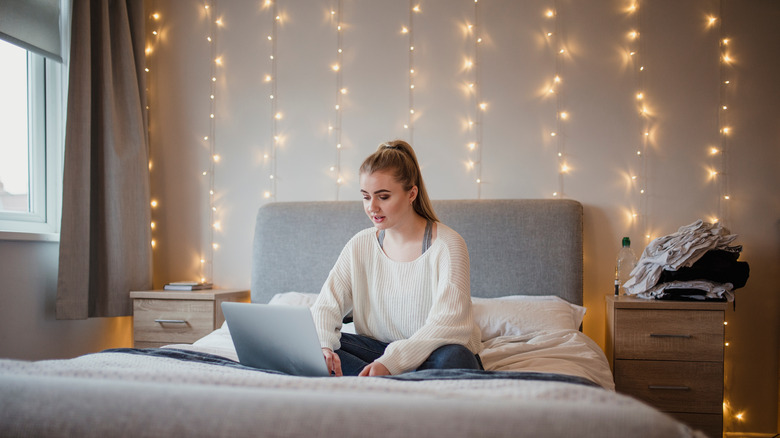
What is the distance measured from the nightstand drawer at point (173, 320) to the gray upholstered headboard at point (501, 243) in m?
0.38

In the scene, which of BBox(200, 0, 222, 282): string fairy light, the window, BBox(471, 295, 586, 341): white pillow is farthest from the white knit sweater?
the window

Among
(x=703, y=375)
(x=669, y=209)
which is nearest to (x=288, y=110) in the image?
(x=669, y=209)

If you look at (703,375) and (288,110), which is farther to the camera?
(288,110)

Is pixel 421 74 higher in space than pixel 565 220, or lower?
higher

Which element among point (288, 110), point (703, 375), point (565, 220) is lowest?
point (703, 375)

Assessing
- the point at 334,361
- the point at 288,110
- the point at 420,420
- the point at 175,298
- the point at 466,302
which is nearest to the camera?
the point at 420,420

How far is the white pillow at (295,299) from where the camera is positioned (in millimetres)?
2441

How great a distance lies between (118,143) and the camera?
2775mm

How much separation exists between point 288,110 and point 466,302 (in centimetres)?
177

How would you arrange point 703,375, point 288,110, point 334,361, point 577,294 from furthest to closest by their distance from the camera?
point 288,110
point 577,294
point 703,375
point 334,361

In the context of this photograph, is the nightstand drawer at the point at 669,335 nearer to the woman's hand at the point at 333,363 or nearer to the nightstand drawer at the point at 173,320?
the woman's hand at the point at 333,363

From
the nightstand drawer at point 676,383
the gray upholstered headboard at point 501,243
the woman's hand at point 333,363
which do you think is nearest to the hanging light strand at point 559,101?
the gray upholstered headboard at point 501,243

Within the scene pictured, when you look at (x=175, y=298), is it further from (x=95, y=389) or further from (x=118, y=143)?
(x=95, y=389)

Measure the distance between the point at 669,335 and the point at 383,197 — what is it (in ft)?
4.26
